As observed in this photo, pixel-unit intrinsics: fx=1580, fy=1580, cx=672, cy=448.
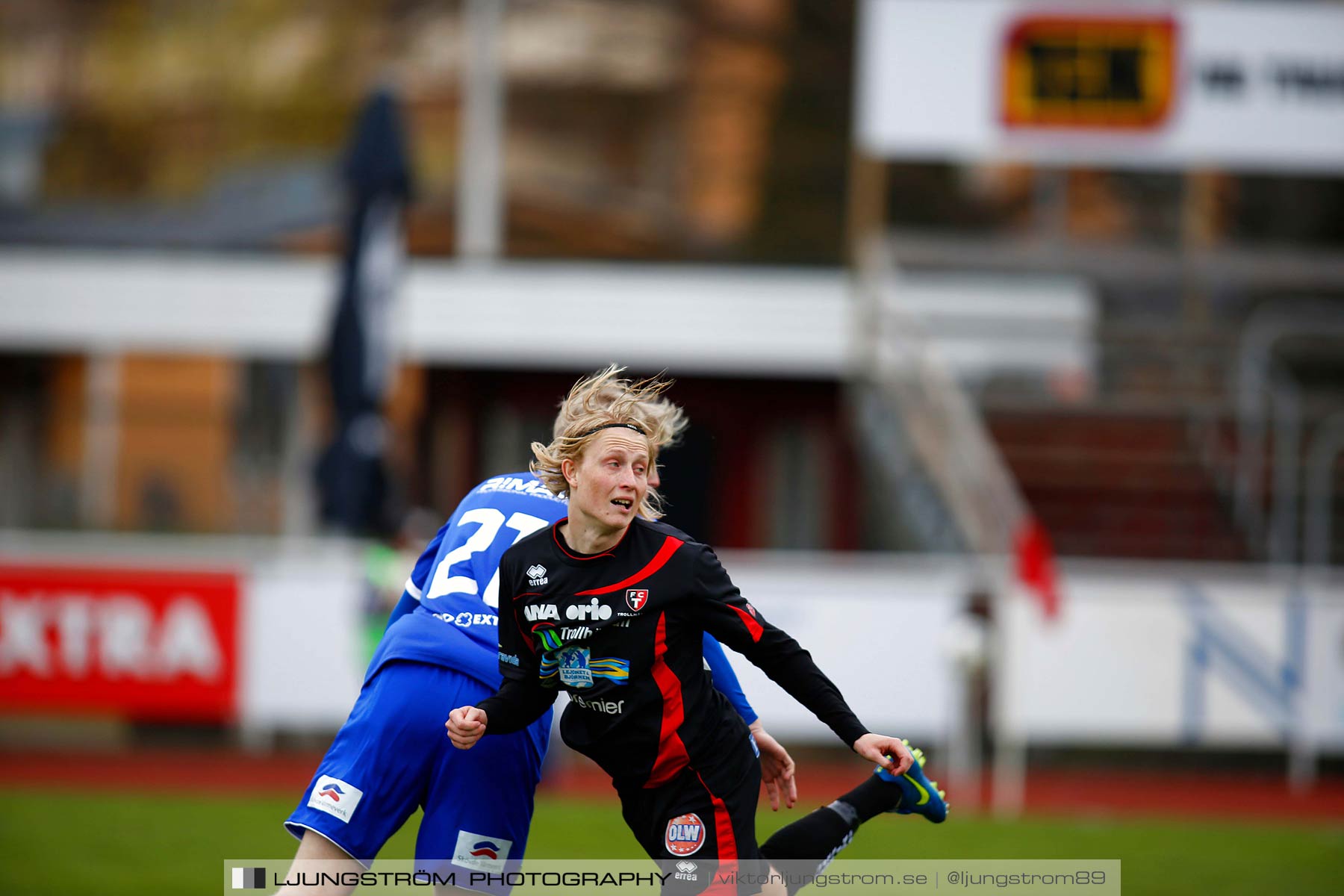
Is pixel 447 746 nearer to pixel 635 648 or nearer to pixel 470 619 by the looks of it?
pixel 470 619

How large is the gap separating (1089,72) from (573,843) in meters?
10.5

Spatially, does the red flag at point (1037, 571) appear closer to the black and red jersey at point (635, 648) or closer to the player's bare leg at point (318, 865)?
the black and red jersey at point (635, 648)

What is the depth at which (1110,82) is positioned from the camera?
15922 mm

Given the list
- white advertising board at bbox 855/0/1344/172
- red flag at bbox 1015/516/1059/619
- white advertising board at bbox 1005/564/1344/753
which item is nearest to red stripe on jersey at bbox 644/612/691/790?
red flag at bbox 1015/516/1059/619

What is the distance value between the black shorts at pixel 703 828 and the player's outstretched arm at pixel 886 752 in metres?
0.34

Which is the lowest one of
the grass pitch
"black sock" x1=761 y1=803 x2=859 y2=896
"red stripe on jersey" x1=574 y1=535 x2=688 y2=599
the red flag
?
the grass pitch

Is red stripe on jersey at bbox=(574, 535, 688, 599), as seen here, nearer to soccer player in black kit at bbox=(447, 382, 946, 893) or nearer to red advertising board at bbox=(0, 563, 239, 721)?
soccer player in black kit at bbox=(447, 382, 946, 893)

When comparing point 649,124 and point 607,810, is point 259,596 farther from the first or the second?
point 649,124

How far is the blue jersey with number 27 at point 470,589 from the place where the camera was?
4.17 m

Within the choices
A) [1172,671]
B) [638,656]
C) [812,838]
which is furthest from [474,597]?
[1172,671]

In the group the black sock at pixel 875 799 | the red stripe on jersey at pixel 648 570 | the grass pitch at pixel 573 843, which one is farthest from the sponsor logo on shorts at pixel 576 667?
the grass pitch at pixel 573 843

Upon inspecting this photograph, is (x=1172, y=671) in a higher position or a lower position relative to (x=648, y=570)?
lower

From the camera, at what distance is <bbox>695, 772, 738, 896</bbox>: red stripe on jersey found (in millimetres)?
3836

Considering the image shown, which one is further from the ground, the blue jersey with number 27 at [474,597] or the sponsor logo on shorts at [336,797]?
the blue jersey with number 27 at [474,597]
